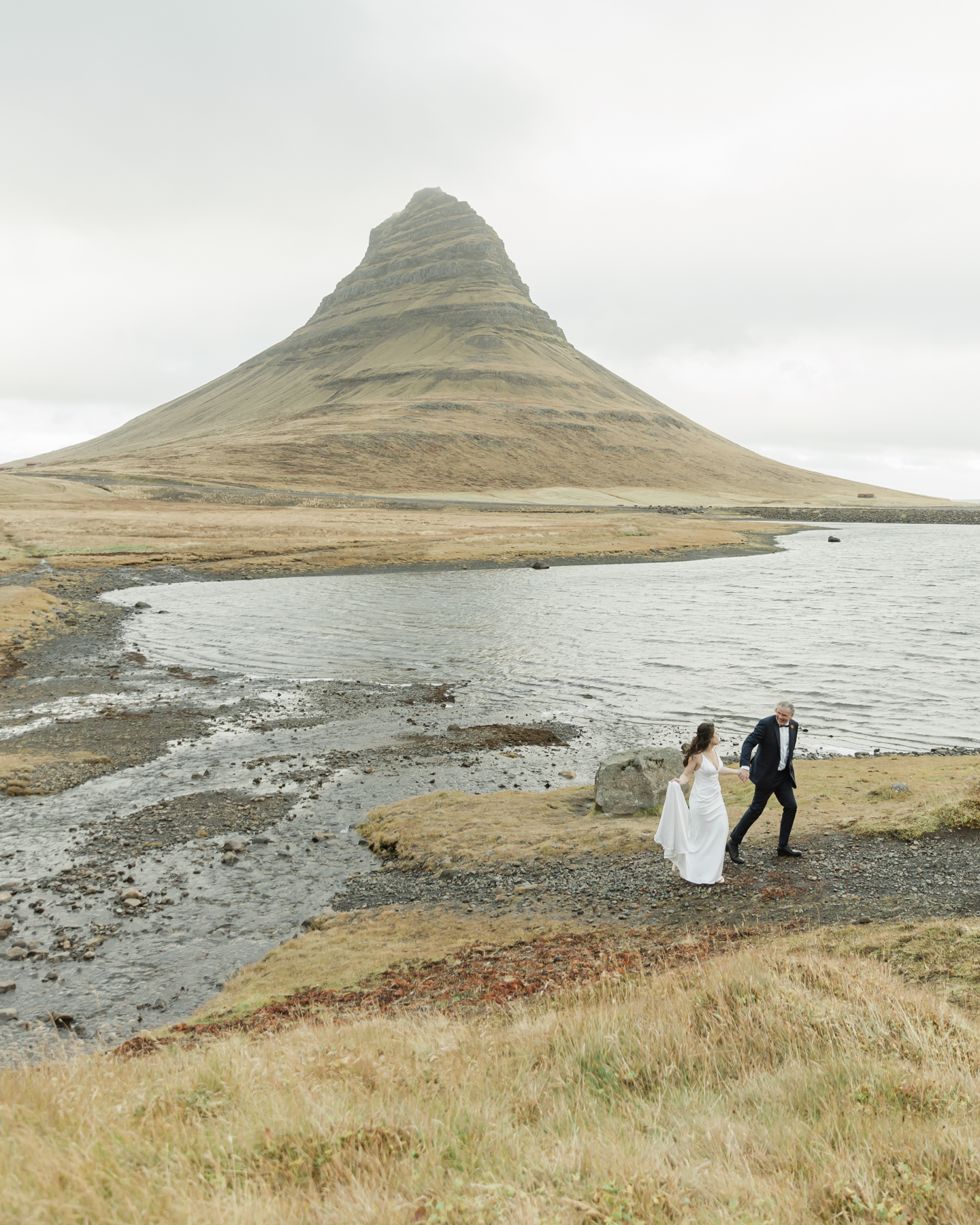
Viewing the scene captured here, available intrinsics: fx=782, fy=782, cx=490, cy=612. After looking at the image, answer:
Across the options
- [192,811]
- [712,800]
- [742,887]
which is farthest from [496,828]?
[192,811]

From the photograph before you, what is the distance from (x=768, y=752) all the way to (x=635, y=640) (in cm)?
2416

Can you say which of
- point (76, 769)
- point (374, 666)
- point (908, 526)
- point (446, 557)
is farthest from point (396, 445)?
point (76, 769)

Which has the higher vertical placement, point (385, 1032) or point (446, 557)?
point (446, 557)

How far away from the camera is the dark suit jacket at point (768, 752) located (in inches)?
498

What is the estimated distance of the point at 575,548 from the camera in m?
80.6

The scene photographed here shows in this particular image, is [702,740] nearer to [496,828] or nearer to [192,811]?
[496,828]

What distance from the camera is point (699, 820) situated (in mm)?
11898

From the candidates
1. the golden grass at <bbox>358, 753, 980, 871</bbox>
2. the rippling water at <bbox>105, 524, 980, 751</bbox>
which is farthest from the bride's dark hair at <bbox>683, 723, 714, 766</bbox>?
the rippling water at <bbox>105, 524, 980, 751</bbox>

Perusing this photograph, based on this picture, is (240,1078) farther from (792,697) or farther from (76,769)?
(792,697)

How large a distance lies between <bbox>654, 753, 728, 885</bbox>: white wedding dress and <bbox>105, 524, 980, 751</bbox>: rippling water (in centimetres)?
1106

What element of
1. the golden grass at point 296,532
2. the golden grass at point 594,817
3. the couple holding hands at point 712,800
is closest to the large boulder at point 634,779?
the golden grass at point 594,817

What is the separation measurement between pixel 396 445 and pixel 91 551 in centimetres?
13229

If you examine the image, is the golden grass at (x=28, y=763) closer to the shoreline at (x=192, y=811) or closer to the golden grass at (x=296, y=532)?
the shoreline at (x=192, y=811)

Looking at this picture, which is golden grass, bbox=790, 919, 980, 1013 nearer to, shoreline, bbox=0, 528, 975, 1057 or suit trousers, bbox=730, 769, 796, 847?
shoreline, bbox=0, 528, 975, 1057
